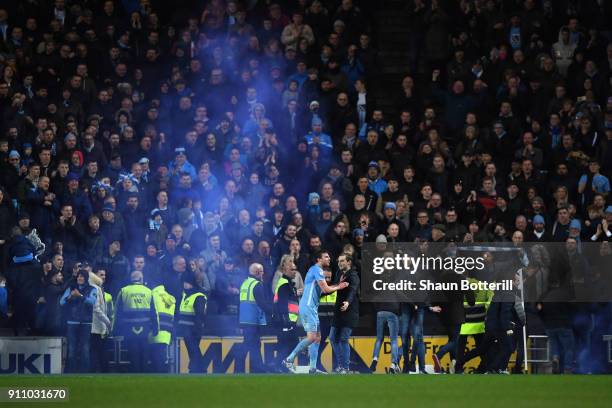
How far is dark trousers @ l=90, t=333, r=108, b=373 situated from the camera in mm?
24094

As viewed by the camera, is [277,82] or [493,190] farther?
[277,82]

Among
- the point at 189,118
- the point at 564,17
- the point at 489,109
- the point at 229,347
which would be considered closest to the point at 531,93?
the point at 489,109

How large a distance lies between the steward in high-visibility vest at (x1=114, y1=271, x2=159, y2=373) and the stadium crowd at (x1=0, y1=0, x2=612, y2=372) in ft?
0.13

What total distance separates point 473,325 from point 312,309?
2953 mm

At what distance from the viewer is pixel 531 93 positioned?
2906 centimetres

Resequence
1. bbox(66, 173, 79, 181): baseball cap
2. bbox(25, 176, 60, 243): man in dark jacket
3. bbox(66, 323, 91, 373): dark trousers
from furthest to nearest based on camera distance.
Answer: bbox(66, 173, 79, 181): baseball cap < bbox(25, 176, 60, 243): man in dark jacket < bbox(66, 323, 91, 373): dark trousers

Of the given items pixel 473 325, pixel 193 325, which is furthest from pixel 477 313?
pixel 193 325

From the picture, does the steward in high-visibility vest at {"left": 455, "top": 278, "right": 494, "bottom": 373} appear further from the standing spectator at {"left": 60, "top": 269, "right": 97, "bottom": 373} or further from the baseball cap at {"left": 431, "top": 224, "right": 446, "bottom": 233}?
the standing spectator at {"left": 60, "top": 269, "right": 97, "bottom": 373}

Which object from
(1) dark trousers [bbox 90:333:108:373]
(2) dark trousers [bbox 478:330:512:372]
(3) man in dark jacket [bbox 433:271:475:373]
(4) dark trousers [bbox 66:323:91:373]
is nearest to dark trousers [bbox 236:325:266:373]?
(1) dark trousers [bbox 90:333:108:373]

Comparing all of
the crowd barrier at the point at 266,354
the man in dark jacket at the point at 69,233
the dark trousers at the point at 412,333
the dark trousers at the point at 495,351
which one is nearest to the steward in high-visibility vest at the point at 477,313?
the dark trousers at the point at 495,351

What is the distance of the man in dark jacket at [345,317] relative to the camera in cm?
2370

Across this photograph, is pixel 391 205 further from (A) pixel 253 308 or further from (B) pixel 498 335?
(A) pixel 253 308

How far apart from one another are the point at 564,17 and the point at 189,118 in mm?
8672

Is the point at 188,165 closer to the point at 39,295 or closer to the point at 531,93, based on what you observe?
the point at 39,295
